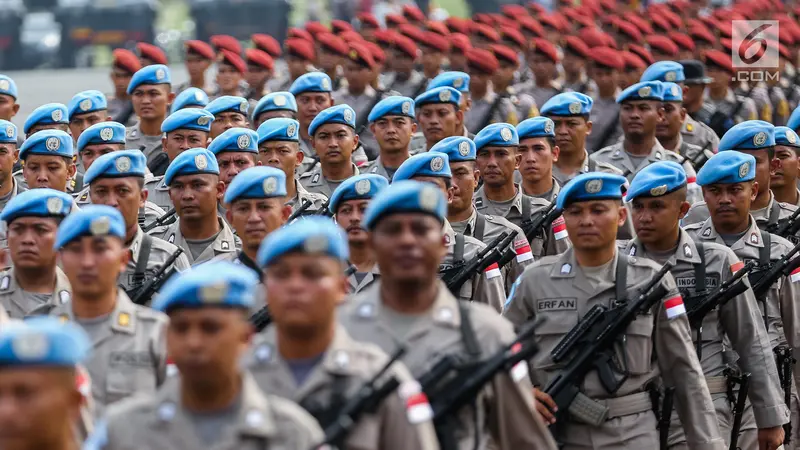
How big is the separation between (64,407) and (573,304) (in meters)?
3.71

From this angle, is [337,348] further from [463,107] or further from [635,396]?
[463,107]

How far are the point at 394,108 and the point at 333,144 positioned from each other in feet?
1.84

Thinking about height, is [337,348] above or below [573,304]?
above

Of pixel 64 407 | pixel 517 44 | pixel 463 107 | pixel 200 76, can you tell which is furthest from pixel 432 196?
pixel 517 44

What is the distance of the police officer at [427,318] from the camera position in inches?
256

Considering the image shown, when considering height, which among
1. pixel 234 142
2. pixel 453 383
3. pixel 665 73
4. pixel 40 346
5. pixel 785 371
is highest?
pixel 40 346

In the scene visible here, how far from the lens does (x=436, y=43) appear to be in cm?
2103

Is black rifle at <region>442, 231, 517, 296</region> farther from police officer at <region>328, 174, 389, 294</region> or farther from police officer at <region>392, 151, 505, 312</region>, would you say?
police officer at <region>328, 174, 389, 294</region>

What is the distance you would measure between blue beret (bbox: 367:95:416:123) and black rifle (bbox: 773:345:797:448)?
160 inches

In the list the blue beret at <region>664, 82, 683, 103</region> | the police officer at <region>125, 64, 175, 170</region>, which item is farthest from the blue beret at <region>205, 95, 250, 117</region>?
the blue beret at <region>664, 82, 683, 103</region>

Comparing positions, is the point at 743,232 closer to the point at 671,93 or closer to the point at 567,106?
the point at 567,106

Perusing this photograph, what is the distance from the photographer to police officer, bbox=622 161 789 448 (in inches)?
380

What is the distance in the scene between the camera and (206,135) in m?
13.7

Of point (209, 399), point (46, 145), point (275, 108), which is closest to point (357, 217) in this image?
point (46, 145)
